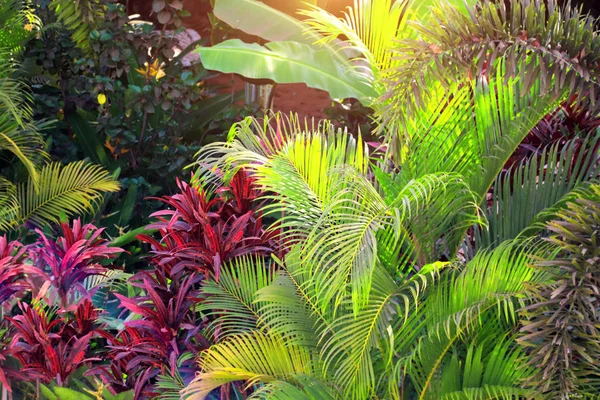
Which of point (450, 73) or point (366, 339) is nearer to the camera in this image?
point (366, 339)

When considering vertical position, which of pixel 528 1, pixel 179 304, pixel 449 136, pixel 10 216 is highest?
pixel 528 1

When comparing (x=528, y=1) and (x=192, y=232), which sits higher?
(x=528, y=1)

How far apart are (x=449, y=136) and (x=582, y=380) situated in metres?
1.04

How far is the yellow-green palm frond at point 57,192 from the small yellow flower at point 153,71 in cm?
109

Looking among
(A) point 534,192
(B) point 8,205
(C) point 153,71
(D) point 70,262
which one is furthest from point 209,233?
(C) point 153,71

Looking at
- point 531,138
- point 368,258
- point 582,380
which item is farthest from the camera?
point 531,138

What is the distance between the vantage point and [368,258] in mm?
2225

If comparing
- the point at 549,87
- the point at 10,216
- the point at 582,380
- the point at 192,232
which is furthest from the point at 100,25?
the point at 582,380

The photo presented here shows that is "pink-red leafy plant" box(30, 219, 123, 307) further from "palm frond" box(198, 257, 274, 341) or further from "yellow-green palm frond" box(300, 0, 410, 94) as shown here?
"yellow-green palm frond" box(300, 0, 410, 94)

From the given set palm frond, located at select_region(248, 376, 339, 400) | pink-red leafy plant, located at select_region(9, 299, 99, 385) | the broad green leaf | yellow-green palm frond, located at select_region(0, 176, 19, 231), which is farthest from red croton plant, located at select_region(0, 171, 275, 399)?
yellow-green palm frond, located at select_region(0, 176, 19, 231)

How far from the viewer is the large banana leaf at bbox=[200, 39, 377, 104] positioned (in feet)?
14.1

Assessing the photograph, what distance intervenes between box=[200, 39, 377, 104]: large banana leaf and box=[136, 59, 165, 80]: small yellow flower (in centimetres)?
114

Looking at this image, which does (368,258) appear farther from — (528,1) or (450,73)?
(528,1)

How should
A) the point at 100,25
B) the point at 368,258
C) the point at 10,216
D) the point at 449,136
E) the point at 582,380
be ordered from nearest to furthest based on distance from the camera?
1. the point at 582,380
2. the point at 368,258
3. the point at 449,136
4. the point at 10,216
5. the point at 100,25
